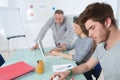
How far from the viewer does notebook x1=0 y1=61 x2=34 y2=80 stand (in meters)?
1.65

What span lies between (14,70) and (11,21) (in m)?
2.53

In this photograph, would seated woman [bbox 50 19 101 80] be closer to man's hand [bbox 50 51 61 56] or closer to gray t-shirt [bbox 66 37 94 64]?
gray t-shirt [bbox 66 37 94 64]

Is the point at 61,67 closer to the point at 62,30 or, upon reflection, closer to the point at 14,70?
the point at 14,70

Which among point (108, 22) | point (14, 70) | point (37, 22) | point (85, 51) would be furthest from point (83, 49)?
point (37, 22)

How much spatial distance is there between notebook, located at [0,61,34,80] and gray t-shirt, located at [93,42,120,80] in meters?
0.75

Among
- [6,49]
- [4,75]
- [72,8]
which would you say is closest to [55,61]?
[4,75]

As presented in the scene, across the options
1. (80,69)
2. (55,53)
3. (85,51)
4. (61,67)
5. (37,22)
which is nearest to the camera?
(80,69)

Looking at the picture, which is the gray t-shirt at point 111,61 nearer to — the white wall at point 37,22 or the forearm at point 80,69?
the forearm at point 80,69

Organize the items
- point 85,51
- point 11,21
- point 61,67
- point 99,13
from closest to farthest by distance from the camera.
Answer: point 99,13, point 61,67, point 85,51, point 11,21

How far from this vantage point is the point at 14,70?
5.93ft

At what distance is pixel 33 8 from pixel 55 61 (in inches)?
106

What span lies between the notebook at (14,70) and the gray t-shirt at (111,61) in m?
0.75

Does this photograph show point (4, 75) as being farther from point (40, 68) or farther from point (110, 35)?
point (110, 35)

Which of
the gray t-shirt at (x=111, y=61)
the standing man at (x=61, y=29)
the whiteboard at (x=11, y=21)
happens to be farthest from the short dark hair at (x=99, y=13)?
the whiteboard at (x=11, y=21)
